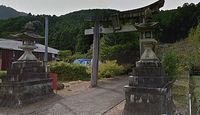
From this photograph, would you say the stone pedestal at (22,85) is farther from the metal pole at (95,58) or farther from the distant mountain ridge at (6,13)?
the distant mountain ridge at (6,13)

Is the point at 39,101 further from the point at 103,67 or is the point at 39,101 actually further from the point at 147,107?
the point at 103,67

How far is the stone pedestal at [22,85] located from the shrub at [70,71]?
8.75 m

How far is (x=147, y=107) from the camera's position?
284 inches

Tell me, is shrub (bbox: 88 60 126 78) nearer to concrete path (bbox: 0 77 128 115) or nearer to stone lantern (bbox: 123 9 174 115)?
concrete path (bbox: 0 77 128 115)

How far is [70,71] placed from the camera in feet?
63.2

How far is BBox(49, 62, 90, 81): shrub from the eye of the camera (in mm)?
18797

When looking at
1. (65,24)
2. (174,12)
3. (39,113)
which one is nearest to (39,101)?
(39,113)

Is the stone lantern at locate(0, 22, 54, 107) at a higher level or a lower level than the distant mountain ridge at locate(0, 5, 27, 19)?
lower

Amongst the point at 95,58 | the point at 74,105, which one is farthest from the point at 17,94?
the point at 95,58

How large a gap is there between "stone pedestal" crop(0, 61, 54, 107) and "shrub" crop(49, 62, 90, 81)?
8.75 meters

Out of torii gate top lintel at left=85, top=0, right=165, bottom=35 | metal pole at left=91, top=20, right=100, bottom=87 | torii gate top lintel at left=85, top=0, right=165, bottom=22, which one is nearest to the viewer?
torii gate top lintel at left=85, top=0, right=165, bottom=22

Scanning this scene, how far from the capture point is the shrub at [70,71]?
18.8 meters

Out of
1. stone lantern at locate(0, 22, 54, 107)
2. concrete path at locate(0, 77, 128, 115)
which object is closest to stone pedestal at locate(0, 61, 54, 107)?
stone lantern at locate(0, 22, 54, 107)

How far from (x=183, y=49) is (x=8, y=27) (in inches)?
1285
